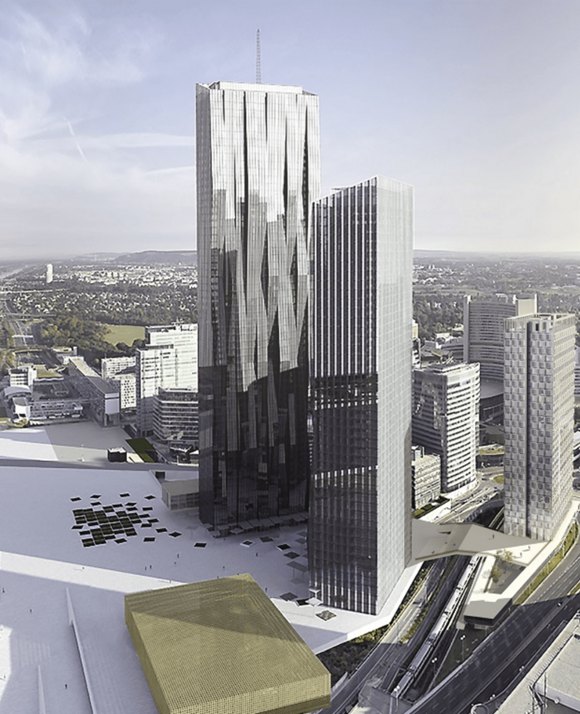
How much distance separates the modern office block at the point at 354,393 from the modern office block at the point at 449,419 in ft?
13.0

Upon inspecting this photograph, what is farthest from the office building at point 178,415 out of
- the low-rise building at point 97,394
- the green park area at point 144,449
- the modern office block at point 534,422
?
the modern office block at point 534,422

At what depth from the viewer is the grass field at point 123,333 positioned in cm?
1872

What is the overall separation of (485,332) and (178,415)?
7.22m

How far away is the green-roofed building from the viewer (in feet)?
17.4

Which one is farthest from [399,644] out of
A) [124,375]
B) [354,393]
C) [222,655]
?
[124,375]

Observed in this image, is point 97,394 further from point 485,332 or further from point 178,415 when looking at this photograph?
point 485,332

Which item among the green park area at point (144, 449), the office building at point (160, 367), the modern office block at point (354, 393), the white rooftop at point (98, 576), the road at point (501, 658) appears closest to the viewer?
the road at point (501, 658)

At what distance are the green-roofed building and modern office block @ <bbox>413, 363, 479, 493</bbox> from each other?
5288 mm

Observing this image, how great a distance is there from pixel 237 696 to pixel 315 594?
231cm

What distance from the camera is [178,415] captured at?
14.3 metres

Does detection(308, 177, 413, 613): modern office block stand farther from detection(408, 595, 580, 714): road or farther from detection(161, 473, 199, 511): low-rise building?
detection(161, 473, 199, 511): low-rise building

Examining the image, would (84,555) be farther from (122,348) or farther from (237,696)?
(122,348)

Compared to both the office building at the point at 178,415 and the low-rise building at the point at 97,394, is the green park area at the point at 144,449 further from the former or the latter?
the low-rise building at the point at 97,394

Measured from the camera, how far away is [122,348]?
18.5 m
